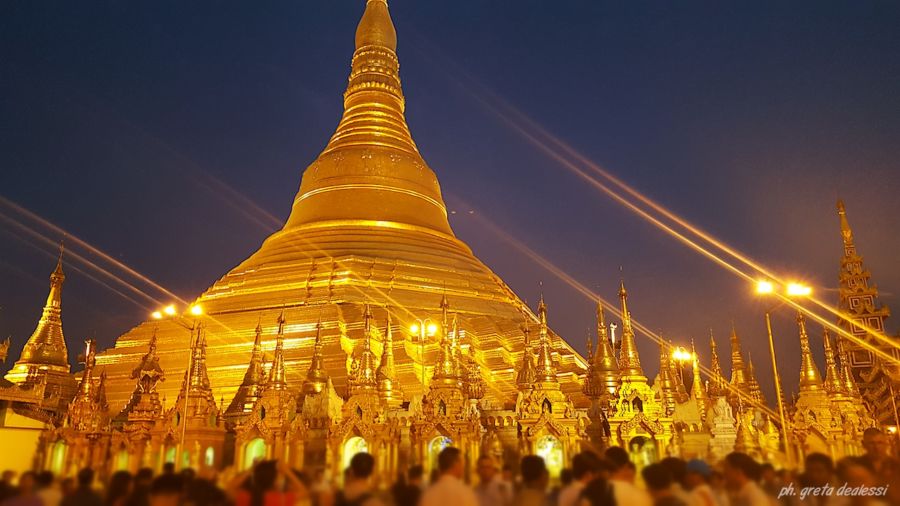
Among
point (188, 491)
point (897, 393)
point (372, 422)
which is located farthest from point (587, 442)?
point (897, 393)

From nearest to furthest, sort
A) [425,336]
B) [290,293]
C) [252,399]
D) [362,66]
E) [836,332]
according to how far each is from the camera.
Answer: [252,399] → [425,336] → [290,293] → [836,332] → [362,66]

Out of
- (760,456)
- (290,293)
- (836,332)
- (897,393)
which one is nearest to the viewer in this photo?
(760,456)

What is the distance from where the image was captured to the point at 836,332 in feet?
129

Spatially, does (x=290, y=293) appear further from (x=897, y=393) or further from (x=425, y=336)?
(x=897, y=393)

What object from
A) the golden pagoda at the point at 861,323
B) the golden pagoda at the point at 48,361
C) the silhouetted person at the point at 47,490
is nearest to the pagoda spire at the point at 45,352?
the golden pagoda at the point at 48,361

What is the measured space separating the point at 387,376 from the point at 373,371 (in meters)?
0.54

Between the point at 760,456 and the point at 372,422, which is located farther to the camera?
the point at 372,422

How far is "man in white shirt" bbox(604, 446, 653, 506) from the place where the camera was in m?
6.11

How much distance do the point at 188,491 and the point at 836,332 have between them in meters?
40.1

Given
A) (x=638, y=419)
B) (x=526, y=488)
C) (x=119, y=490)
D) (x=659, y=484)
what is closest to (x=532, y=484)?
(x=526, y=488)

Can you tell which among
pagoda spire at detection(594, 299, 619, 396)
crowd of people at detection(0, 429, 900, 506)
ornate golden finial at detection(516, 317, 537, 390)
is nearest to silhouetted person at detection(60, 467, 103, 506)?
crowd of people at detection(0, 429, 900, 506)

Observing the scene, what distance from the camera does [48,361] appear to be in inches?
1303

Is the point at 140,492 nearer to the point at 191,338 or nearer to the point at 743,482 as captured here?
the point at 743,482

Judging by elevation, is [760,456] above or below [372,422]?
below
